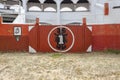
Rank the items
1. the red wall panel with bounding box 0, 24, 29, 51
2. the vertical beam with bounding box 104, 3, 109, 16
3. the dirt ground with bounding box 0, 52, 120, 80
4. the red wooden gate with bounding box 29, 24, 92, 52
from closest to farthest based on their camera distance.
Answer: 1. the dirt ground with bounding box 0, 52, 120, 80
2. the red wooden gate with bounding box 29, 24, 92, 52
3. the red wall panel with bounding box 0, 24, 29, 51
4. the vertical beam with bounding box 104, 3, 109, 16

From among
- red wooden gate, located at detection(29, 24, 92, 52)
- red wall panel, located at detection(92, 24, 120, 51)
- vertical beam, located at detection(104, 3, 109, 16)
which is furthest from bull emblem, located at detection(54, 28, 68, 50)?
vertical beam, located at detection(104, 3, 109, 16)

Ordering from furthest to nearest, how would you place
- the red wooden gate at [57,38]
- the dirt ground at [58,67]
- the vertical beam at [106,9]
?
the vertical beam at [106,9] → the red wooden gate at [57,38] → the dirt ground at [58,67]

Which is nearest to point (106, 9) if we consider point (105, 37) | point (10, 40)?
point (105, 37)

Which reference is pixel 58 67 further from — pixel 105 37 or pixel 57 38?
pixel 105 37

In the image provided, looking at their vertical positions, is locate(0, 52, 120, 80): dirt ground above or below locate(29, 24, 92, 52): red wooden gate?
below

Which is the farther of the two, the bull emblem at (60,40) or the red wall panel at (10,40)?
the red wall panel at (10,40)

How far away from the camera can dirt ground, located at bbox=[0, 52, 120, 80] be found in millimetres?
11875

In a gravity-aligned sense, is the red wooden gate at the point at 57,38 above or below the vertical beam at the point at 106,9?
below

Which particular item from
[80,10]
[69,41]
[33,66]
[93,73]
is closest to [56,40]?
[69,41]

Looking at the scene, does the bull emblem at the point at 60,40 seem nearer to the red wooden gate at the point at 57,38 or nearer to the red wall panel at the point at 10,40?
the red wooden gate at the point at 57,38

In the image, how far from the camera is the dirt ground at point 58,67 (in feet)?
39.0

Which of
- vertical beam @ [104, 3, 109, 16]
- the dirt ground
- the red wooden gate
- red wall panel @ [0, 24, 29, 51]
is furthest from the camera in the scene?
vertical beam @ [104, 3, 109, 16]

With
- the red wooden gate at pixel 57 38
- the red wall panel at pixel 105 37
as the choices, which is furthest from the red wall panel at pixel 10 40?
the red wall panel at pixel 105 37

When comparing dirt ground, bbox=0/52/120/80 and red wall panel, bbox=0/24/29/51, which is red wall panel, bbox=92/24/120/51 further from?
red wall panel, bbox=0/24/29/51
